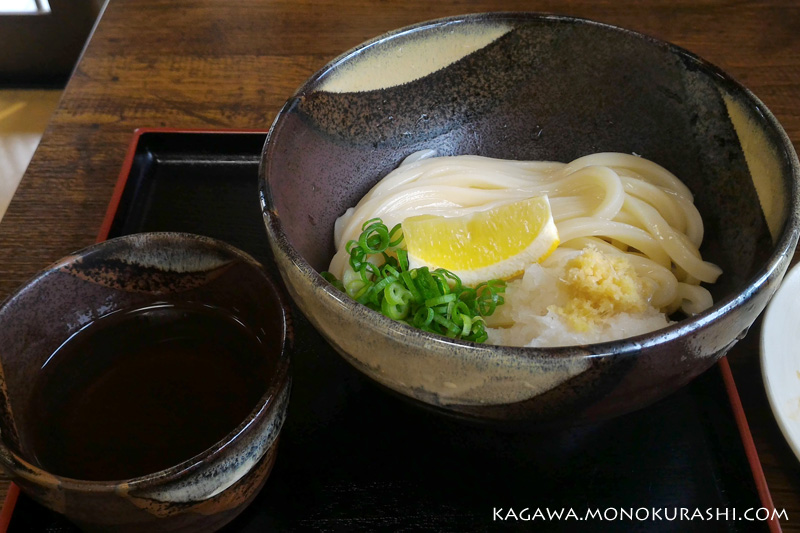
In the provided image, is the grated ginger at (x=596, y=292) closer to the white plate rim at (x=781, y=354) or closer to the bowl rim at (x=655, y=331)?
the bowl rim at (x=655, y=331)

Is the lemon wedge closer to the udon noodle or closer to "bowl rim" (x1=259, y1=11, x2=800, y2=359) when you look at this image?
the udon noodle

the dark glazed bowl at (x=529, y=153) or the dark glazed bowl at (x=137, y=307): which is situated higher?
the dark glazed bowl at (x=529, y=153)

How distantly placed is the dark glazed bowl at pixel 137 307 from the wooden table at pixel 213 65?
38 cm

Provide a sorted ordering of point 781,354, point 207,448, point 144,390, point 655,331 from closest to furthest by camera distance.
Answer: point 655,331
point 207,448
point 144,390
point 781,354

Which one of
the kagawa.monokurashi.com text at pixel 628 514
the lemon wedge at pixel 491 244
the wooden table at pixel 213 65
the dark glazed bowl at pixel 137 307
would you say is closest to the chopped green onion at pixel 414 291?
the lemon wedge at pixel 491 244

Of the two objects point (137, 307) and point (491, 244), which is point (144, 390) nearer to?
point (137, 307)

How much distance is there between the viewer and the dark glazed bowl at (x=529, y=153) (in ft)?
2.50

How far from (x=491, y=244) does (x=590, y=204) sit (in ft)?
0.81

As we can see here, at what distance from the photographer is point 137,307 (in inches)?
43.9

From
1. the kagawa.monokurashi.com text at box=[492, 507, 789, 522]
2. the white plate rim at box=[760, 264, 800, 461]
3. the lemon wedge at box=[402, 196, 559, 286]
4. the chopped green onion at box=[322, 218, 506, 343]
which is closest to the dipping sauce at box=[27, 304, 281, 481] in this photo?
the chopped green onion at box=[322, 218, 506, 343]

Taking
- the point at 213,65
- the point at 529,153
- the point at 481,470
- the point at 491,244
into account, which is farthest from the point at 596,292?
the point at 213,65

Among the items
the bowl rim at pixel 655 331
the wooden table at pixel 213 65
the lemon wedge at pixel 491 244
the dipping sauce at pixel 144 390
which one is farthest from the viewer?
the wooden table at pixel 213 65

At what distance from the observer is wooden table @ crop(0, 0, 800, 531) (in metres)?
1.49

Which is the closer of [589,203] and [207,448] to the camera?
[207,448]
